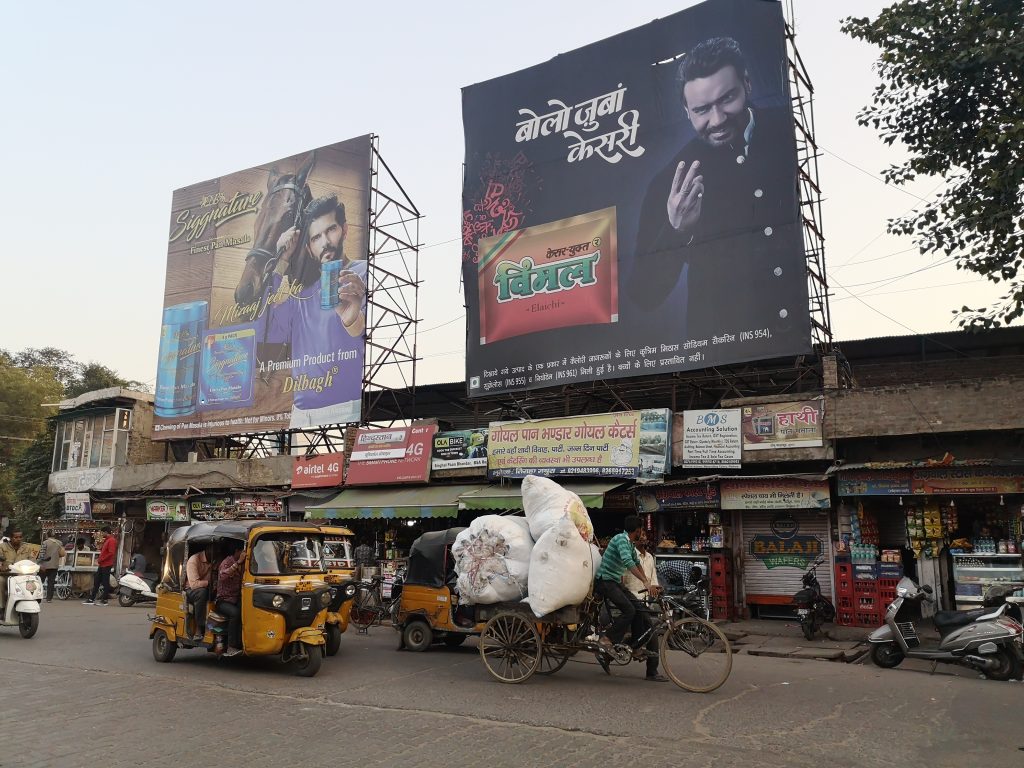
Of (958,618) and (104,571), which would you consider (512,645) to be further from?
(104,571)

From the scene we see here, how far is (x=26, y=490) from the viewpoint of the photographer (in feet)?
111

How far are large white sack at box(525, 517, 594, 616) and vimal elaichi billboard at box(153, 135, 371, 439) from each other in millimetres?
14395

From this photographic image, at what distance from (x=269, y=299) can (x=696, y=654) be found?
20069mm

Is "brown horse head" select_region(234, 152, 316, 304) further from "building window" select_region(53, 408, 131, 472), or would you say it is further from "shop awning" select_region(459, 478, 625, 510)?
"shop awning" select_region(459, 478, 625, 510)

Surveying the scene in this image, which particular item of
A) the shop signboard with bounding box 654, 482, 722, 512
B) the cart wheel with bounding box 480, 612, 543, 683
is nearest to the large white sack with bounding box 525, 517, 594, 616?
the cart wheel with bounding box 480, 612, 543, 683

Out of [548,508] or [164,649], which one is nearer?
[548,508]

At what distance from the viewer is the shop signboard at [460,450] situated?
1822 cm

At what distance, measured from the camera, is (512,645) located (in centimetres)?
836

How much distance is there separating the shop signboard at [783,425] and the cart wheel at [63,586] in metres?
19.0

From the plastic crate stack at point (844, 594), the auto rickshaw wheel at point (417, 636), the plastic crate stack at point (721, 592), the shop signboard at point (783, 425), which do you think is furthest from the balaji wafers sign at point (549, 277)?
the auto rickshaw wheel at point (417, 636)

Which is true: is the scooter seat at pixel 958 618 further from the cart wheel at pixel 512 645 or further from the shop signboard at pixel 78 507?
the shop signboard at pixel 78 507

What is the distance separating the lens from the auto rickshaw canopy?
1108cm

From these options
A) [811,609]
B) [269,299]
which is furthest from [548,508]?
[269,299]

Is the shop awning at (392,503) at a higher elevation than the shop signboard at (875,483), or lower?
lower
